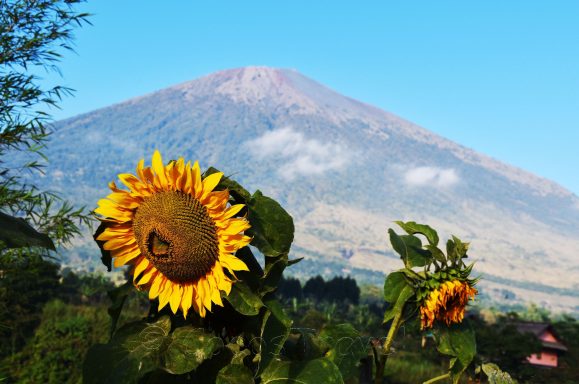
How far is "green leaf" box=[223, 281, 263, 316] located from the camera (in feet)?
3.20

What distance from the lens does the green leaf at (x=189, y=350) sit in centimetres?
97

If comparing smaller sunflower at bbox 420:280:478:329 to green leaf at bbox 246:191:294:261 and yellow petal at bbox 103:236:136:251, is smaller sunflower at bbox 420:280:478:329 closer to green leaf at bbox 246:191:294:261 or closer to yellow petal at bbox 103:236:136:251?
green leaf at bbox 246:191:294:261

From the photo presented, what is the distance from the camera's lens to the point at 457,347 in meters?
1.21

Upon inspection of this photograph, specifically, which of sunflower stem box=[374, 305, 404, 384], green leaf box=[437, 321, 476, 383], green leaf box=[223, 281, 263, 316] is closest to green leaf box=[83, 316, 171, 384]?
green leaf box=[223, 281, 263, 316]

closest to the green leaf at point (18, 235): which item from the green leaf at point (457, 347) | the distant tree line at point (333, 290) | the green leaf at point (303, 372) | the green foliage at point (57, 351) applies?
the green leaf at point (303, 372)

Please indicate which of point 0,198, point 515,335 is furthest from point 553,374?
point 0,198

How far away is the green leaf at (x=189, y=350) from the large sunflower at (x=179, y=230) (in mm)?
42

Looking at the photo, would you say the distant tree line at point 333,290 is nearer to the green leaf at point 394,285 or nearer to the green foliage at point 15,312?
the green foliage at point 15,312

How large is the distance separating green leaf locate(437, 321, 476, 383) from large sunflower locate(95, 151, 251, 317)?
443 mm

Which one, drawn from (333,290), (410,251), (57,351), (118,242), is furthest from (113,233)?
(333,290)

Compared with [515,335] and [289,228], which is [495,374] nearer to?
[289,228]

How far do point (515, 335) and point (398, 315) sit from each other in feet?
47.7

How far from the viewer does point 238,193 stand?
1.04 metres

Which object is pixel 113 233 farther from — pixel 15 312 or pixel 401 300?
pixel 15 312
